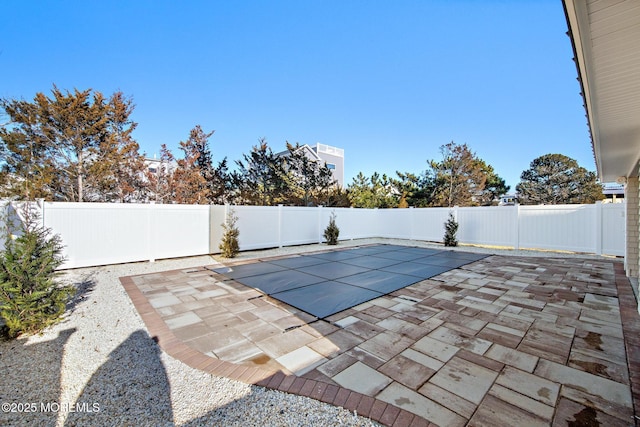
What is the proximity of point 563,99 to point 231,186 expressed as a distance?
16053 mm

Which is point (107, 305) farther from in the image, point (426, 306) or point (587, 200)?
point (587, 200)

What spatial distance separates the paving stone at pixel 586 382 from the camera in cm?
200

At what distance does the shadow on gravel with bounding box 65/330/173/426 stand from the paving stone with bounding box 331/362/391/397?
128cm

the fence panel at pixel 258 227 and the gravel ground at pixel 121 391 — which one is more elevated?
the fence panel at pixel 258 227

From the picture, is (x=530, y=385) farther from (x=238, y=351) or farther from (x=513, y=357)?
(x=238, y=351)

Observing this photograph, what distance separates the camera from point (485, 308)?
3.85 meters

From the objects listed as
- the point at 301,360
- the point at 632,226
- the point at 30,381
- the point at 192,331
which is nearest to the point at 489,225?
the point at 632,226

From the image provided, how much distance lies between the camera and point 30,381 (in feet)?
7.18

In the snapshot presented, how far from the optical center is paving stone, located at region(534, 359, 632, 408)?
200 centimetres

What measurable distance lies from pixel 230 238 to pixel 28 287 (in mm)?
5027

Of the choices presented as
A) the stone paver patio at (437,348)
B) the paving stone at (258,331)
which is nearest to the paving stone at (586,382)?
the stone paver patio at (437,348)

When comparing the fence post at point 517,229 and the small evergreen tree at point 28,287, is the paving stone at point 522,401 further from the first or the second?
the fence post at point 517,229

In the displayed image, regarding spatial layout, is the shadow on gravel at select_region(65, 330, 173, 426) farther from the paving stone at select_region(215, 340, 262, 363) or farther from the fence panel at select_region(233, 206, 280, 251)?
the fence panel at select_region(233, 206, 280, 251)

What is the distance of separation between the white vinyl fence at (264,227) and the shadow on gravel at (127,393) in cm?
517
